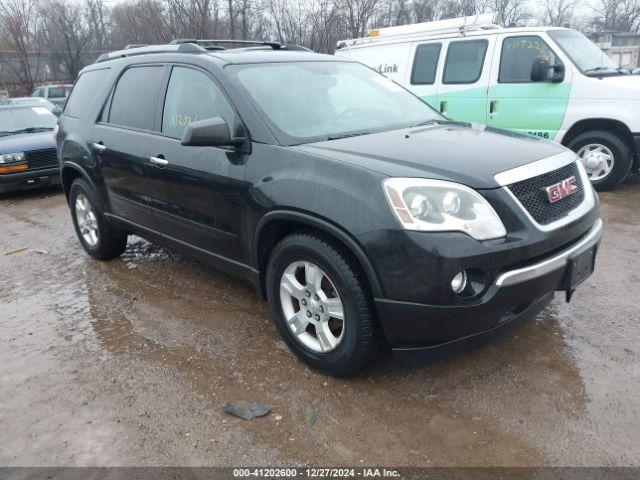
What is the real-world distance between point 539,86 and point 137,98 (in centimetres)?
510

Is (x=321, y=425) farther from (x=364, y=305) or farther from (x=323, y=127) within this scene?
(x=323, y=127)

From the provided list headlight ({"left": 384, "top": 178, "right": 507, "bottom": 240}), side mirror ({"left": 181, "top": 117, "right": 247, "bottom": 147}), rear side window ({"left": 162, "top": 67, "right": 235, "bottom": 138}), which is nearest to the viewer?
headlight ({"left": 384, "top": 178, "right": 507, "bottom": 240})

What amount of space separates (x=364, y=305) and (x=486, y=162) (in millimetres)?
967

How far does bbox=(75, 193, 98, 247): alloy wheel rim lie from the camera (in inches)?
202

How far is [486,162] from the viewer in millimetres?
2713

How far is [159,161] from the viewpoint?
12.5 ft

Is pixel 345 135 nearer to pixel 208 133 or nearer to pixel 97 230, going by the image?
pixel 208 133

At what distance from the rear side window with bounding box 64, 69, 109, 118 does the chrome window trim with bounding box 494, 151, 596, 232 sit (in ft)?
12.2

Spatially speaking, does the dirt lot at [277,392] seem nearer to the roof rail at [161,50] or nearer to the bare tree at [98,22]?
the roof rail at [161,50]

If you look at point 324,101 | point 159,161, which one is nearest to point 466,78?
point 324,101

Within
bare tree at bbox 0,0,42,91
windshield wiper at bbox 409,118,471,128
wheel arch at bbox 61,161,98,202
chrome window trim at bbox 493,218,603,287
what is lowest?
chrome window trim at bbox 493,218,603,287

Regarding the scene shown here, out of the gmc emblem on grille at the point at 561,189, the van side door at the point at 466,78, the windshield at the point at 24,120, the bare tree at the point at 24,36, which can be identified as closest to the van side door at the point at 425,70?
the van side door at the point at 466,78

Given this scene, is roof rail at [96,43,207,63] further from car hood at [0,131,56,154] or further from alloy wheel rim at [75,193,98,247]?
car hood at [0,131,56,154]

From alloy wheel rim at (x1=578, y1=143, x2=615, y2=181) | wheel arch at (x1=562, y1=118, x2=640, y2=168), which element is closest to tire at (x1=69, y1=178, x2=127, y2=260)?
wheel arch at (x1=562, y1=118, x2=640, y2=168)
